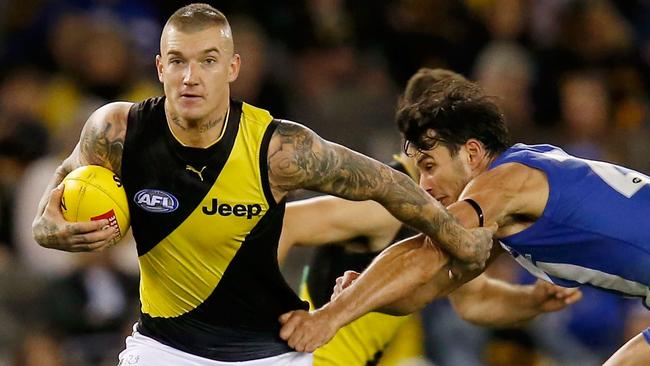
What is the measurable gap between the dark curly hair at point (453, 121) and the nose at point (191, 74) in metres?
1.37

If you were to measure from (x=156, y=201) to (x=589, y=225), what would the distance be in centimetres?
202

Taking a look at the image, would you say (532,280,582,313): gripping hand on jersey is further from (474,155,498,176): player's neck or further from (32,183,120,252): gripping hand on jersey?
(32,183,120,252): gripping hand on jersey

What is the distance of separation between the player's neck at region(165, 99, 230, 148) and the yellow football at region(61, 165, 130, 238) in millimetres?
345

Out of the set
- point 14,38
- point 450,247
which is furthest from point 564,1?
point 450,247

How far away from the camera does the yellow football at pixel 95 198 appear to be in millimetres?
5898

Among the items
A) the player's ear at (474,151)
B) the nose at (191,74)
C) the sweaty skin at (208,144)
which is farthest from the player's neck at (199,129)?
the player's ear at (474,151)

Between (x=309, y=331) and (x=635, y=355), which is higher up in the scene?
(x=309, y=331)

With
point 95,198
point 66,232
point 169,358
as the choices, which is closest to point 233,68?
point 95,198

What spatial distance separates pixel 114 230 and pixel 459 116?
1.88 m

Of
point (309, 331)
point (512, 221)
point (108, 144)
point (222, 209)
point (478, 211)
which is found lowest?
point (309, 331)

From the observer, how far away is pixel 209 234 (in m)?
6.08

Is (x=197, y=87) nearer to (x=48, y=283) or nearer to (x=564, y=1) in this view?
(x=48, y=283)

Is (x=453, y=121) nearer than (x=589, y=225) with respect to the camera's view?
No

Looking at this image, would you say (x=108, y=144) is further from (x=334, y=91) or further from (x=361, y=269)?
(x=334, y=91)
